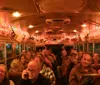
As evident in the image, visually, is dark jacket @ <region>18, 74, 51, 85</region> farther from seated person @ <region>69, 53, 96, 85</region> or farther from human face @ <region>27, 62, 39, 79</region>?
seated person @ <region>69, 53, 96, 85</region>

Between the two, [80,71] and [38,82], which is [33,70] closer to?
[38,82]

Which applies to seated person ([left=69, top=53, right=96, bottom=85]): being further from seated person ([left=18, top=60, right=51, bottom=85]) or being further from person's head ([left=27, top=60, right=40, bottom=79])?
person's head ([left=27, top=60, right=40, bottom=79])

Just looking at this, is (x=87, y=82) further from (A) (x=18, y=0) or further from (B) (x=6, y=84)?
(A) (x=18, y=0)

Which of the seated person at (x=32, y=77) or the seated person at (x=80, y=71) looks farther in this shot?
the seated person at (x=80, y=71)

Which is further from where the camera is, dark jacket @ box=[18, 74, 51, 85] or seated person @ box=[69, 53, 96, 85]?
seated person @ box=[69, 53, 96, 85]

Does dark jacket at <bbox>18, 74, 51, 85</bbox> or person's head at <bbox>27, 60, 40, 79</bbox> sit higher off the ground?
person's head at <bbox>27, 60, 40, 79</bbox>

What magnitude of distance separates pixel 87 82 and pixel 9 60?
3764mm

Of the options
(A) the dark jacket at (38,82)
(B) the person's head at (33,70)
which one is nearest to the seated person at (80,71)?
(A) the dark jacket at (38,82)

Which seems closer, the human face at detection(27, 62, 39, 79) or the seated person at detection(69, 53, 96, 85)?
the human face at detection(27, 62, 39, 79)

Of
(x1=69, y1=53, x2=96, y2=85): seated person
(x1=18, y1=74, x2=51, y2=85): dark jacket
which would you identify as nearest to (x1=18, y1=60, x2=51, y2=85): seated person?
(x1=18, y1=74, x2=51, y2=85): dark jacket

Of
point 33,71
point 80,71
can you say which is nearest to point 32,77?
point 33,71

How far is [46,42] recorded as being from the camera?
51.2 ft

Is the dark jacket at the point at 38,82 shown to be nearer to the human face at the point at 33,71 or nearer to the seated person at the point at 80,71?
the human face at the point at 33,71

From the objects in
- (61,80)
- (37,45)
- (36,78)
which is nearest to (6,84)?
(36,78)
